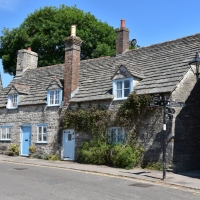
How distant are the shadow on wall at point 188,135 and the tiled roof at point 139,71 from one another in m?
1.64

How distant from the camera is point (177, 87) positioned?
16281 mm

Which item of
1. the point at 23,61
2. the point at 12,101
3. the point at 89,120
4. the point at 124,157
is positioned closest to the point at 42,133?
the point at 12,101

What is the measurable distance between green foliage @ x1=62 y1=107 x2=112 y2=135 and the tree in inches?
690

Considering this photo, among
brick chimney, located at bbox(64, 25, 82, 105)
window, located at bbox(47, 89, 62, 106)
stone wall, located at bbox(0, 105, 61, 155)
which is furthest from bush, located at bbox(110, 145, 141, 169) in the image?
window, located at bbox(47, 89, 62, 106)

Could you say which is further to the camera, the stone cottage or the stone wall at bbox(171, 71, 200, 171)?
the stone cottage

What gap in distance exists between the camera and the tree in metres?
37.2

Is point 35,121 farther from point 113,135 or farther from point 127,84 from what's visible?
point 127,84

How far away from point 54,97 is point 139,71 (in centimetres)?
637

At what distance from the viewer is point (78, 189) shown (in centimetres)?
1064

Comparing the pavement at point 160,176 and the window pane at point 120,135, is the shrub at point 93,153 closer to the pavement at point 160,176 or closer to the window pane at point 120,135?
the window pane at point 120,135

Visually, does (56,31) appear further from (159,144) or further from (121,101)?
(159,144)

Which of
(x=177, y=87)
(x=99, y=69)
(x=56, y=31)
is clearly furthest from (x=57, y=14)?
(x=177, y=87)

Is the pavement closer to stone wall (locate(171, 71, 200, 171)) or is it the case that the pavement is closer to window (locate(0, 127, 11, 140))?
stone wall (locate(171, 71, 200, 171))

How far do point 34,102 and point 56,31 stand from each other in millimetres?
16628
